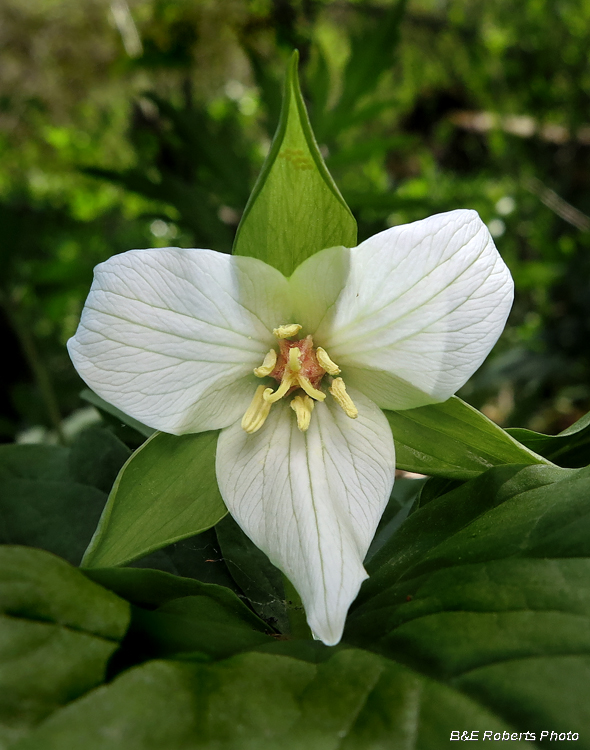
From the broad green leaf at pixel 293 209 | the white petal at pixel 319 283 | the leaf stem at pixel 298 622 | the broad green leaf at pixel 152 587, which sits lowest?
the leaf stem at pixel 298 622

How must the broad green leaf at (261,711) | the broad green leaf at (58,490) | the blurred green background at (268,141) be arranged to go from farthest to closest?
1. the blurred green background at (268,141)
2. the broad green leaf at (58,490)
3. the broad green leaf at (261,711)

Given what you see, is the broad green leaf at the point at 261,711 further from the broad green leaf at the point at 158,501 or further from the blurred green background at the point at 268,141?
the blurred green background at the point at 268,141

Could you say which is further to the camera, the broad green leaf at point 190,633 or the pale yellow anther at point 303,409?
the pale yellow anther at point 303,409

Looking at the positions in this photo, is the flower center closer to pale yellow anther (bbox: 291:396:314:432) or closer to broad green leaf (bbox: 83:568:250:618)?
pale yellow anther (bbox: 291:396:314:432)

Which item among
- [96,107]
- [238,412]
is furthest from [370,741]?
[96,107]

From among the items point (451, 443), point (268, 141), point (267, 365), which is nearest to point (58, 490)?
point (267, 365)

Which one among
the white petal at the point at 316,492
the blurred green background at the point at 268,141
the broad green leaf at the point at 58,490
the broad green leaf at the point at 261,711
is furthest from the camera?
the blurred green background at the point at 268,141

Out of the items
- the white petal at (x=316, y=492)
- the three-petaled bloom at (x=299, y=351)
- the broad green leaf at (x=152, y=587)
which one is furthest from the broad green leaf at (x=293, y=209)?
the broad green leaf at (x=152, y=587)
